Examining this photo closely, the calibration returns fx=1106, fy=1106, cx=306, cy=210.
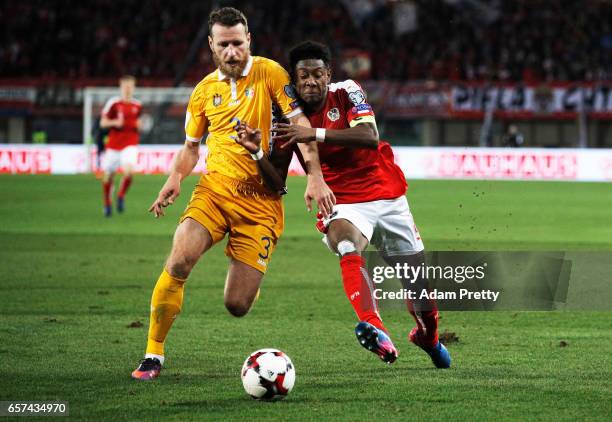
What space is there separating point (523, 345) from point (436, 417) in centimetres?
253

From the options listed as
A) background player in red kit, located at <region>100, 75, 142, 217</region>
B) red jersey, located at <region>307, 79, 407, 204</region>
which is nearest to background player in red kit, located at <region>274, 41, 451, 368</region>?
red jersey, located at <region>307, 79, 407, 204</region>

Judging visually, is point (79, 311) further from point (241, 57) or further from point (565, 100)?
point (565, 100)

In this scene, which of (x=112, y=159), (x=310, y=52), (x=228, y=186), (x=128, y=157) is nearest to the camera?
(x=310, y=52)

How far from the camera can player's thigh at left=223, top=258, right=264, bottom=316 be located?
253 inches

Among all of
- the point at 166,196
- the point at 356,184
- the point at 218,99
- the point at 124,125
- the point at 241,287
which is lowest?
the point at 124,125

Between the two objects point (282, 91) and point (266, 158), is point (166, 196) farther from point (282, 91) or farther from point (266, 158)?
point (282, 91)

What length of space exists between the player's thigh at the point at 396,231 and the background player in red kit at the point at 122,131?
44.1 feet

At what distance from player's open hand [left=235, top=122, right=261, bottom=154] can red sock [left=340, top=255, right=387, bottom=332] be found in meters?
0.92

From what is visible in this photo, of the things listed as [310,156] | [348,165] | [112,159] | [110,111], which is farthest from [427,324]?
[110,111]

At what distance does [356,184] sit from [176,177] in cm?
108

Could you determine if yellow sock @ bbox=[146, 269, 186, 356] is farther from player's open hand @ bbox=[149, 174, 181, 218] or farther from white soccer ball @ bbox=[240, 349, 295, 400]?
white soccer ball @ bbox=[240, 349, 295, 400]

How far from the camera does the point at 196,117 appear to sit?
6.60 m

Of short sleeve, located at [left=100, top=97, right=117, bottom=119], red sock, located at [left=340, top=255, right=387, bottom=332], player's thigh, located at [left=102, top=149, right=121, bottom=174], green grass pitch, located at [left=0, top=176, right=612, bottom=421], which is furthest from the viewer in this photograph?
short sleeve, located at [left=100, top=97, right=117, bottom=119]

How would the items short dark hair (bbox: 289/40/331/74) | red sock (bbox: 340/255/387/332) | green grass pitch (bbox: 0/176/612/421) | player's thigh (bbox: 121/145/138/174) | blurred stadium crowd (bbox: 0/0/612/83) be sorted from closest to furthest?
green grass pitch (bbox: 0/176/612/421), red sock (bbox: 340/255/387/332), short dark hair (bbox: 289/40/331/74), player's thigh (bbox: 121/145/138/174), blurred stadium crowd (bbox: 0/0/612/83)
